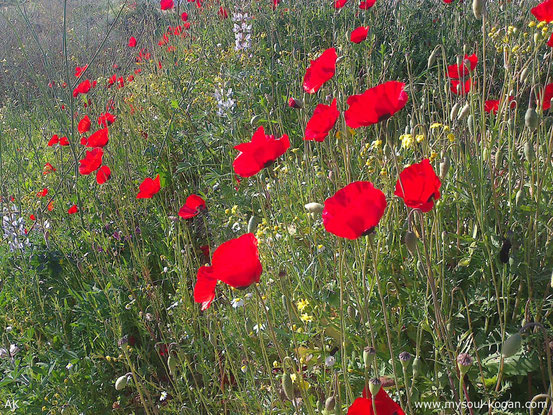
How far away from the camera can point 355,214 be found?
2.93ft

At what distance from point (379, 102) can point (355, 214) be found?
0.44 metres

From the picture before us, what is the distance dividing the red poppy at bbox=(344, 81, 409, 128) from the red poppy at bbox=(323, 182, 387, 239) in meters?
0.37

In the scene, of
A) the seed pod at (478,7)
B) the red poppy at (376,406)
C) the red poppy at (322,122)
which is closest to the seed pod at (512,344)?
the red poppy at (376,406)

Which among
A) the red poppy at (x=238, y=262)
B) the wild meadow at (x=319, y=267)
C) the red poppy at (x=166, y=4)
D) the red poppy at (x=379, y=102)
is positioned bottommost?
the wild meadow at (x=319, y=267)

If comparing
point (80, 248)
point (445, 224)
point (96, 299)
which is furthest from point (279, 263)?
point (80, 248)

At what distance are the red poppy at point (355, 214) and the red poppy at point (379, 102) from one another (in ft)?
1.21

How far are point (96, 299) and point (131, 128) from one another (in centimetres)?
168

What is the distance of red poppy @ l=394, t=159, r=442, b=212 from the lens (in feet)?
3.19

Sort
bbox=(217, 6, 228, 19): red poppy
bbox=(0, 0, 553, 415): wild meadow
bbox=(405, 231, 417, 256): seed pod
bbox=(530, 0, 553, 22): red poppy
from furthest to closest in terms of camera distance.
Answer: bbox=(217, 6, 228, 19): red poppy < bbox=(530, 0, 553, 22): red poppy < bbox=(0, 0, 553, 415): wild meadow < bbox=(405, 231, 417, 256): seed pod

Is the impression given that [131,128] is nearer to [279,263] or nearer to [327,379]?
[279,263]

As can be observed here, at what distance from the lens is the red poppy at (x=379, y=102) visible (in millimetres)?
1193

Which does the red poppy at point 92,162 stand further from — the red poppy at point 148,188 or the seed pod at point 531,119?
the seed pod at point 531,119

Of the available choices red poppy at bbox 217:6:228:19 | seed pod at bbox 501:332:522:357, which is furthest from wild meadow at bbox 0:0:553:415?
red poppy at bbox 217:6:228:19

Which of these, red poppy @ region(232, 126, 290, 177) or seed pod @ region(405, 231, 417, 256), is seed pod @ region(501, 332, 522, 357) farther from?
red poppy @ region(232, 126, 290, 177)
